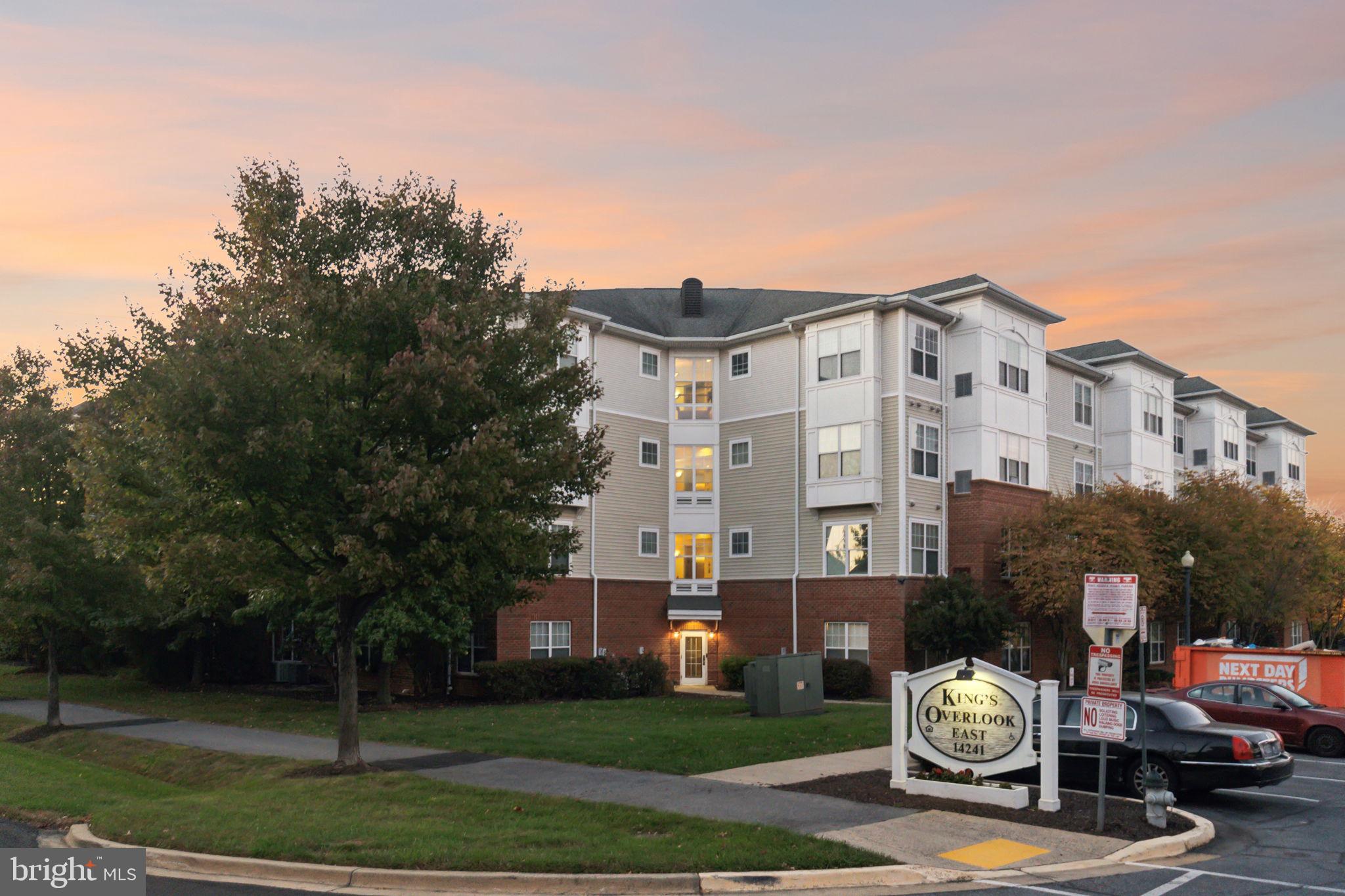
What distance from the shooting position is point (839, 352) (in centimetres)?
3772

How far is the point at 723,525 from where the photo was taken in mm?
40906

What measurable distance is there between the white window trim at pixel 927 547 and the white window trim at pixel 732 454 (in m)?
6.49

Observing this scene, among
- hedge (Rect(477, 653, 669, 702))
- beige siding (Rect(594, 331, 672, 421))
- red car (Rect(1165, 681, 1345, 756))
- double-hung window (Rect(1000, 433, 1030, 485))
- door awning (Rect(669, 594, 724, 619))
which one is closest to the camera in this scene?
red car (Rect(1165, 681, 1345, 756))

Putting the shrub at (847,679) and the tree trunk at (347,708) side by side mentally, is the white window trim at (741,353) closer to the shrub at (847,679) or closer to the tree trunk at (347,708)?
the shrub at (847,679)

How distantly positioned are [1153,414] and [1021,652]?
1523 centimetres

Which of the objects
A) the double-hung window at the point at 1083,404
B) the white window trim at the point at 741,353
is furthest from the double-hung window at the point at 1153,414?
the white window trim at the point at 741,353

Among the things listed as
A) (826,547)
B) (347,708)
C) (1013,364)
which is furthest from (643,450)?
(347,708)

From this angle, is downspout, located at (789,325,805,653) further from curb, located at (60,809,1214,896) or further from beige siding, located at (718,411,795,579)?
curb, located at (60,809,1214,896)

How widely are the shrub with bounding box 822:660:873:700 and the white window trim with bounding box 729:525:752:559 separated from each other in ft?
18.9

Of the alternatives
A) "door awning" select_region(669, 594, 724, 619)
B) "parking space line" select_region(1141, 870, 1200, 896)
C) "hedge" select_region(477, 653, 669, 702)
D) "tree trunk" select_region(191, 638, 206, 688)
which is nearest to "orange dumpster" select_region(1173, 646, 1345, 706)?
"hedge" select_region(477, 653, 669, 702)

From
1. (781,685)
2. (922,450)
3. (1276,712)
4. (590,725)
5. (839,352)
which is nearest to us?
(1276,712)

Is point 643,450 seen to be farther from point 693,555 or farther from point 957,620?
point 957,620

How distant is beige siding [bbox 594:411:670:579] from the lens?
38.1 meters

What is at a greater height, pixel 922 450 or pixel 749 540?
pixel 922 450
